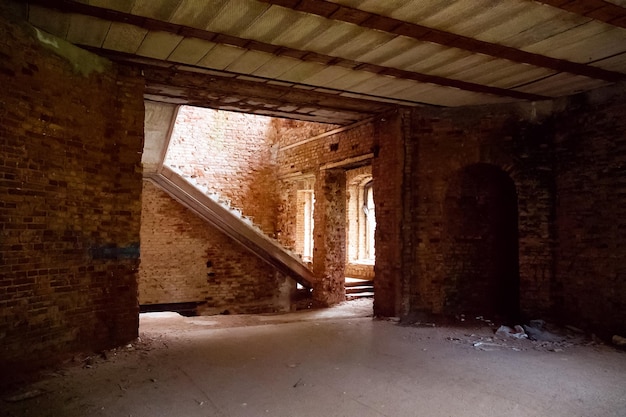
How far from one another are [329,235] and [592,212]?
223 inches

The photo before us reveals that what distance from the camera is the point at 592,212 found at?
20.4 ft

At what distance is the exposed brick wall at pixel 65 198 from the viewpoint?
163 inches

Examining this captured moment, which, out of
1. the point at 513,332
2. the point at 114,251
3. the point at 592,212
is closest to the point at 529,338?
the point at 513,332

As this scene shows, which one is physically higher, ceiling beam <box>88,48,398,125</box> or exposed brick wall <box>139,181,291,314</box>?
ceiling beam <box>88,48,398,125</box>

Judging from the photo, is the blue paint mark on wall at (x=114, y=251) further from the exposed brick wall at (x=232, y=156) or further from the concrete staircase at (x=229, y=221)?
the exposed brick wall at (x=232, y=156)

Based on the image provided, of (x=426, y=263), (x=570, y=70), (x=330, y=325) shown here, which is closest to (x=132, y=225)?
(x=330, y=325)

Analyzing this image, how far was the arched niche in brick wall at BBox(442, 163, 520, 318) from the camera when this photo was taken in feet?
24.2

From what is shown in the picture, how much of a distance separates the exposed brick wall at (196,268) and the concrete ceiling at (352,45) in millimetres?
5439

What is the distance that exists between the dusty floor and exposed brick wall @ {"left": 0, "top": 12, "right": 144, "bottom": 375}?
491 millimetres

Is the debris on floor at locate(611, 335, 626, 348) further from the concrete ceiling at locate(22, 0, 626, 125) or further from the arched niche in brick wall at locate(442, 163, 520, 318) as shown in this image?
the concrete ceiling at locate(22, 0, 626, 125)

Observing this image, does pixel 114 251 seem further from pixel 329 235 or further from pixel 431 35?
pixel 329 235

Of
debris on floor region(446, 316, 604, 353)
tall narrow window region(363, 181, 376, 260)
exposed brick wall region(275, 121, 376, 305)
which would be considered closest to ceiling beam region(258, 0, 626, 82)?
debris on floor region(446, 316, 604, 353)

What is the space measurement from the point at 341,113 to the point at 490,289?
13.9 feet

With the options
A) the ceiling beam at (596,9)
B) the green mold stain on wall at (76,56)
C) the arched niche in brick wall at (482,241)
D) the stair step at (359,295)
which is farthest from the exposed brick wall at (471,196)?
the green mold stain on wall at (76,56)
